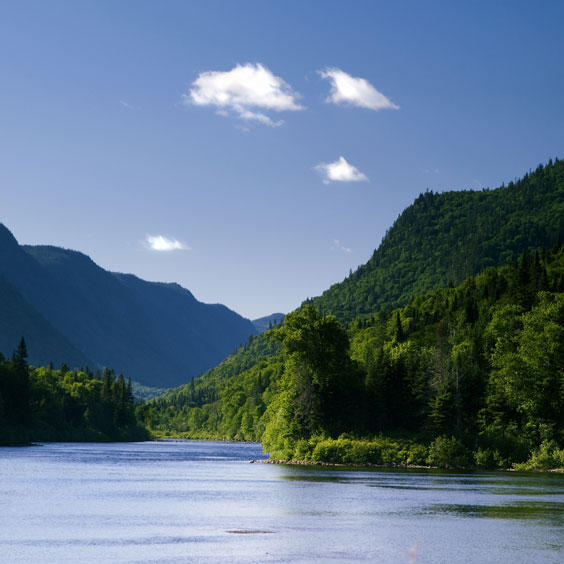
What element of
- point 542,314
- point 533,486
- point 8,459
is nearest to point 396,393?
point 542,314

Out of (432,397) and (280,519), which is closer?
(280,519)

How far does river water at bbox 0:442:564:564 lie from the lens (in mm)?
46125

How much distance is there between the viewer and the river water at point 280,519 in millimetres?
46125

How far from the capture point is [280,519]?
61.7 metres

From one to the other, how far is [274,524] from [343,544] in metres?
10.1

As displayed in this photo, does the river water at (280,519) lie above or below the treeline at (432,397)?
below

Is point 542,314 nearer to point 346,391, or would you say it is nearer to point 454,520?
point 346,391

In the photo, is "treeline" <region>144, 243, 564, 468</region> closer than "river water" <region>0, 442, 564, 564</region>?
No

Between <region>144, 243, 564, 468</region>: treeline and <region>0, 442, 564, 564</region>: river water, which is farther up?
<region>144, 243, 564, 468</region>: treeline

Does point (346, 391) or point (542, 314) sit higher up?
point (542, 314)

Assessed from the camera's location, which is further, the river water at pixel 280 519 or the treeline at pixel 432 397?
the treeline at pixel 432 397

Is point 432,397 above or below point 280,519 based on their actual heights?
above

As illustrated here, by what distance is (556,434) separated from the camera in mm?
119562

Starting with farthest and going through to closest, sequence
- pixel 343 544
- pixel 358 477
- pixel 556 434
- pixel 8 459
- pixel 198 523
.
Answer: pixel 8 459
pixel 556 434
pixel 358 477
pixel 198 523
pixel 343 544
